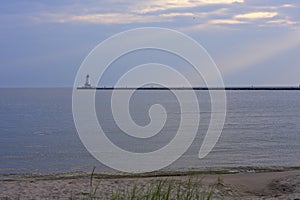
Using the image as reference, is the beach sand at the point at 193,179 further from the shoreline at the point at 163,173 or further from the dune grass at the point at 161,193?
the dune grass at the point at 161,193

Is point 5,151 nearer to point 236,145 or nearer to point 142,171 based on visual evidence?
point 142,171

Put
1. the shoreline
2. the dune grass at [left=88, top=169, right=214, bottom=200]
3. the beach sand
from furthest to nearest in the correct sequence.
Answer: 1. the shoreline
2. the beach sand
3. the dune grass at [left=88, top=169, right=214, bottom=200]

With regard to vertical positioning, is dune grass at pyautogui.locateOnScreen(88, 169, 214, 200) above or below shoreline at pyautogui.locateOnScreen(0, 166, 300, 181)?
below

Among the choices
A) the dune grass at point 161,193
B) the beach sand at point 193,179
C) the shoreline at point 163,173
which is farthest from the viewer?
the shoreline at point 163,173

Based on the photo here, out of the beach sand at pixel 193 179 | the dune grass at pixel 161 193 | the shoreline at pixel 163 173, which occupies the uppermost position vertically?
the shoreline at pixel 163 173

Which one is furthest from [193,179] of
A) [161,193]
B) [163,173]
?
[161,193]

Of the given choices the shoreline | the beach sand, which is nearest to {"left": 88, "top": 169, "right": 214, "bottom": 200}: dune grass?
the beach sand

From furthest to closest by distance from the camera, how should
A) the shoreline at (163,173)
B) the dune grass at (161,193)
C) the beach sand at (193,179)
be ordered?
the shoreline at (163,173)
the beach sand at (193,179)
the dune grass at (161,193)

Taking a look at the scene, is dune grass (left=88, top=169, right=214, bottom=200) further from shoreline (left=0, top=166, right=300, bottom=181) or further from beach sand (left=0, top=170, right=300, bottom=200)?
shoreline (left=0, top=166, right=300, bottom=181)

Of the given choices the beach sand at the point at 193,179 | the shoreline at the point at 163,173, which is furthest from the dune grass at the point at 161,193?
the shoreline at the point at 163,173

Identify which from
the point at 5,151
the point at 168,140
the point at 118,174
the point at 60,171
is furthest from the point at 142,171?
the point at 168,140

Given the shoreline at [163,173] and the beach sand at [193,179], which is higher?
the shoreline at [163,173]

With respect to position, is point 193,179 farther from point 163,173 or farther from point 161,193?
point 161,193

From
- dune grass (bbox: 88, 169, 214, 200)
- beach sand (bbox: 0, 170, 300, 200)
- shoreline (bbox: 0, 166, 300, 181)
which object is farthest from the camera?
shoreline (bbox: 0, 166, 300, 181)
